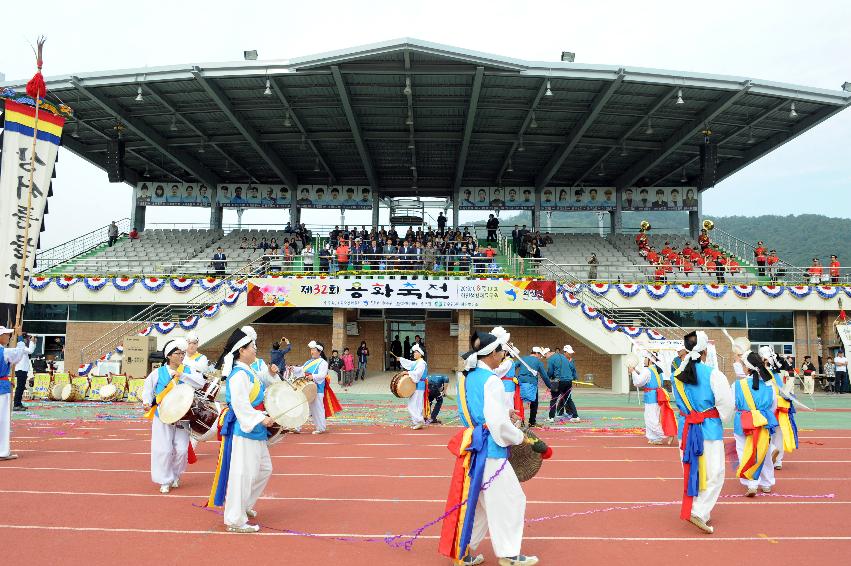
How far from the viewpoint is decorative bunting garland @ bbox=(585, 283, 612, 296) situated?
22.6 m

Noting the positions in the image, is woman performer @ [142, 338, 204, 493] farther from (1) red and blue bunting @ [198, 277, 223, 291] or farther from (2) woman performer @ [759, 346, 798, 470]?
(1) red and blue bunting @ [198, 277, 223, 291]

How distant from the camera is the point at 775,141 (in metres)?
28.3

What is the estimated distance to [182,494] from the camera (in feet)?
23.0

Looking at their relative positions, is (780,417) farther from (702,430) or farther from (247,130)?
(247,130)

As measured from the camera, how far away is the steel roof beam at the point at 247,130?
72.0 ft

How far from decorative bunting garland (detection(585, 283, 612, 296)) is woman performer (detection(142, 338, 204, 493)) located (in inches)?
687

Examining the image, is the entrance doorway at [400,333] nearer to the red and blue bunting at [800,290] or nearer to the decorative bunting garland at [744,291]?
the decorative bunting garland at [744,291]

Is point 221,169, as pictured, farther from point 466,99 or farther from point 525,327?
point 525,327

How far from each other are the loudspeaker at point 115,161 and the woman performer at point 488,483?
83.2ft

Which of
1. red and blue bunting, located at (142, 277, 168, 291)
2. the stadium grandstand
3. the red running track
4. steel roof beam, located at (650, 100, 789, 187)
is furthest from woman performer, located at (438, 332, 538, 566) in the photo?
steel roof beam, located at (650, 100, 789, 187)

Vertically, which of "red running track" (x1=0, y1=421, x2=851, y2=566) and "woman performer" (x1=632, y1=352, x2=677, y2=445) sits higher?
"woman performer" (x1=632, y1=352, x2=677, y2=445)

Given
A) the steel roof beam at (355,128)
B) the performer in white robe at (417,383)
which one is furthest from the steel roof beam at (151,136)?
the performer in white robe at (417,383)

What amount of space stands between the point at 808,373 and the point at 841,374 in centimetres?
143

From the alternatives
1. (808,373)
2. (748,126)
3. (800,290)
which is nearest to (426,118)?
(748,126)
